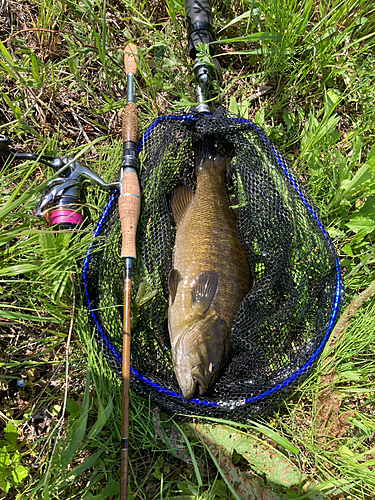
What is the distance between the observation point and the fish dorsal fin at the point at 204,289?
8.68 ft

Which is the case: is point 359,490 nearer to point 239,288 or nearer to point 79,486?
point 239,288

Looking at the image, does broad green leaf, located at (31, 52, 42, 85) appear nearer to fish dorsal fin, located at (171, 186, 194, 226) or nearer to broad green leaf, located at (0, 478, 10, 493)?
fish dorsal fin, located at (171, 186, 194, 226)

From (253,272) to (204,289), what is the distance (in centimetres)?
49

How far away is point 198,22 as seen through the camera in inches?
114

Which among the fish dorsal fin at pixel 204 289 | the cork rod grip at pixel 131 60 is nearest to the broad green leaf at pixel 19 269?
the fish dorsal fin at pixel 204 289

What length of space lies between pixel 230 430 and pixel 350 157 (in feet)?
8.65

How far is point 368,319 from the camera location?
9.64 feet

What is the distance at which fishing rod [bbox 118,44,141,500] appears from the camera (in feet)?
7.14

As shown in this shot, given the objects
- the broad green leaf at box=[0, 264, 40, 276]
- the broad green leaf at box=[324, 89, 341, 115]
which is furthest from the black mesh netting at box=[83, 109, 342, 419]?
the broad green leaf at box=[324, 89, 341, 115]

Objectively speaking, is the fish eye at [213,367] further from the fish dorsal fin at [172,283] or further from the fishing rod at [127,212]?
the fishing rod at [127,212]

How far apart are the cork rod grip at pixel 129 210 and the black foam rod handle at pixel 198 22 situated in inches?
49.3

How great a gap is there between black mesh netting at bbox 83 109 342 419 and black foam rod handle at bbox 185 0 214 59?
1.90ft

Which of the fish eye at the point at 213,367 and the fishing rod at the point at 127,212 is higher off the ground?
the fishing rod at the point at 127,212

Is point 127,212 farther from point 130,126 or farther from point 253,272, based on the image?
point 253,272
